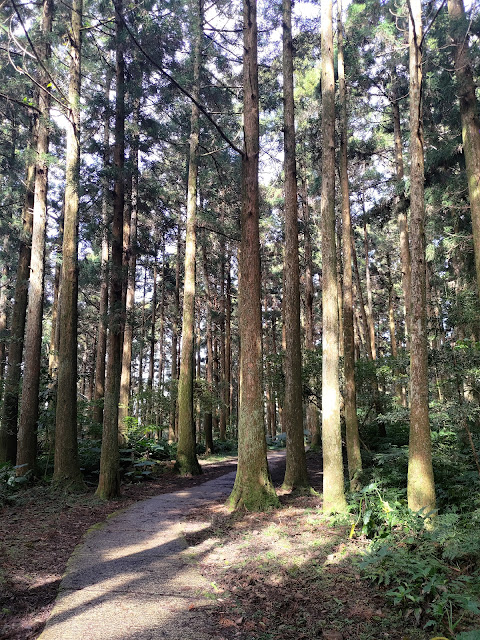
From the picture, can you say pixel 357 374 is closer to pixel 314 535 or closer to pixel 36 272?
pixel 314 535

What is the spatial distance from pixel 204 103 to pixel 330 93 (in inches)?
365

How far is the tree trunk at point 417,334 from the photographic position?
21.2ft

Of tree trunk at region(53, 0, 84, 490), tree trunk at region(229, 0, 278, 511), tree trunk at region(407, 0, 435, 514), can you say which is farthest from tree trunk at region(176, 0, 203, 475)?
tree trunk at region(407, 0, 435, 514)

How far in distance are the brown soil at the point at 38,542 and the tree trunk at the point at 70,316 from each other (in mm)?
755

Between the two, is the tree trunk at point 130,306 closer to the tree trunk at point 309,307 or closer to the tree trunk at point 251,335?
the tree trunk at point 251,335

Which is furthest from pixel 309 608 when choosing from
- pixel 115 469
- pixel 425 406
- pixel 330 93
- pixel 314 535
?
pixel 330 93

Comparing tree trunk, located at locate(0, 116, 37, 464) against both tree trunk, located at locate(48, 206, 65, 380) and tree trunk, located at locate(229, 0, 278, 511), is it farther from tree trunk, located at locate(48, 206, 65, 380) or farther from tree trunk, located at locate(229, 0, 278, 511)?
tree trunk, located at locate(229, 0, 278, 511)

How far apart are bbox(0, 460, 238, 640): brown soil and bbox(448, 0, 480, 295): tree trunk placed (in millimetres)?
10369

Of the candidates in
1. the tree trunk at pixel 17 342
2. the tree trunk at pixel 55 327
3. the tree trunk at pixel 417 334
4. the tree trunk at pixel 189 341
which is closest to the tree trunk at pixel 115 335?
the tree trunk at pixel 17 342

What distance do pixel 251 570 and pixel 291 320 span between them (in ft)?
19.9

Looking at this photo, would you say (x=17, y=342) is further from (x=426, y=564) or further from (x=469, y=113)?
(x=469, y=113)

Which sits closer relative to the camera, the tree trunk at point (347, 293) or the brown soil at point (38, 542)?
the brown soil at point (38, 542)

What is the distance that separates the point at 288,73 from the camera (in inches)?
409

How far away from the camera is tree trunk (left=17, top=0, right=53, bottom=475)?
10.5 meters
